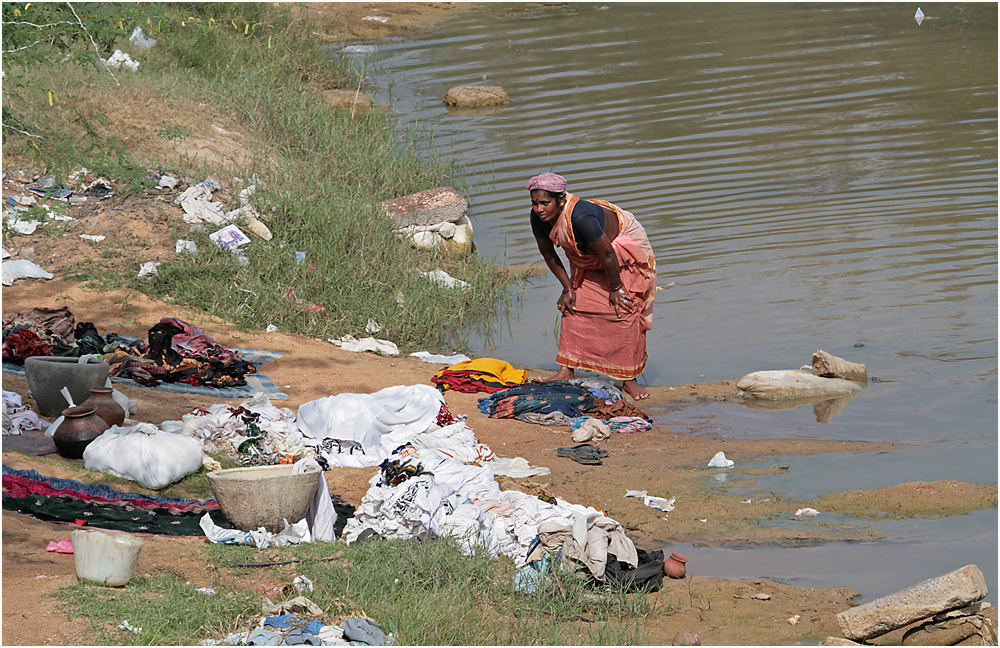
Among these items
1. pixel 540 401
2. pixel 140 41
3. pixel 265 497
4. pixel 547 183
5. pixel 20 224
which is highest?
pixel 140 41

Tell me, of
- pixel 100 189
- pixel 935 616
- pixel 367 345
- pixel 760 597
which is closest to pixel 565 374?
pixel 367 345

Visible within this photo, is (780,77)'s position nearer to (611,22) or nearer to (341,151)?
(611,22)

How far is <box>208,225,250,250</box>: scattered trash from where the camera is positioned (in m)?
8.93

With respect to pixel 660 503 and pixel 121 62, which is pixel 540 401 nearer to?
pixel 660 503

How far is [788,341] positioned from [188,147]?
6644 mm

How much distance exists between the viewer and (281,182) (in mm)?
10156

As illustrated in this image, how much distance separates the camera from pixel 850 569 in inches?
184

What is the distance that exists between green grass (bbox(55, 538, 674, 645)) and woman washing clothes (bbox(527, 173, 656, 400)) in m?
2.83

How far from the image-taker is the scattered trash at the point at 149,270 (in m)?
8.66

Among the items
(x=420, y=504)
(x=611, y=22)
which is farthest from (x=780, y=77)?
(x=420, y=504)

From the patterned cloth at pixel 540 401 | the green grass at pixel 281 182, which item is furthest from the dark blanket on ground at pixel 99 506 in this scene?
the patterned cloth at pixel 540 401

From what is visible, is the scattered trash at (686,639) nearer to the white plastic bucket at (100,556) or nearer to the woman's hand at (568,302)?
the white plastic bucket at (100,556)

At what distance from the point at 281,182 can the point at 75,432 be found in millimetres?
5221

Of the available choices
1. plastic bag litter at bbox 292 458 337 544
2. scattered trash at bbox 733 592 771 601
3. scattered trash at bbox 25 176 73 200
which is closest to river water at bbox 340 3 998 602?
scattered trash at bbox 733 592 771 601
